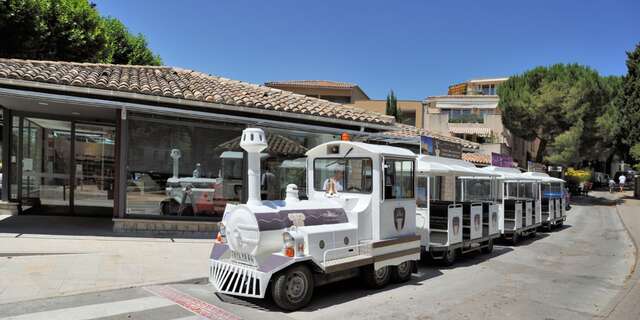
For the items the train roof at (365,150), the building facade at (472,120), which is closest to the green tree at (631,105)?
the building facade at (472,120)

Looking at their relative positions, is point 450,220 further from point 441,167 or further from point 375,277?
point 375,277

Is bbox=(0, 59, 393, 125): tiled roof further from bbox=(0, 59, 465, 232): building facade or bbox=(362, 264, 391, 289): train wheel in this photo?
bbox=(362, 264, 391, 289): train wheel

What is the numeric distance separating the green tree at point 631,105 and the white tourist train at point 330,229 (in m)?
26.7

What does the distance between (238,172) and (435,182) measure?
643 cm

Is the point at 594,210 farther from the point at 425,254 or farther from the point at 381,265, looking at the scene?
the point at 381,265

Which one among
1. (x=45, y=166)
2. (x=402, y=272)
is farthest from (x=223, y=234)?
(x=45, y=166)

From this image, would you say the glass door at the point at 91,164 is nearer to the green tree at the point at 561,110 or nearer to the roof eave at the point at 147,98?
the roof eave at the point at 147,98

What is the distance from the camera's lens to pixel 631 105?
30609 mm

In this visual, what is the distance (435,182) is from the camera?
14781 mm

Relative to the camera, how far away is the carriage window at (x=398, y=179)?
303 inches

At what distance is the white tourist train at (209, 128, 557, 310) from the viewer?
6.22 metres

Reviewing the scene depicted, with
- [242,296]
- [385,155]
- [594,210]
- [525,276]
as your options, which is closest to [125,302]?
[242,296]

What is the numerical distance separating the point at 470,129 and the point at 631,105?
11.8 m

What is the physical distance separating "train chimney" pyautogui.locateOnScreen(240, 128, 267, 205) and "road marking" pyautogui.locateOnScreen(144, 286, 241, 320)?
146cm
